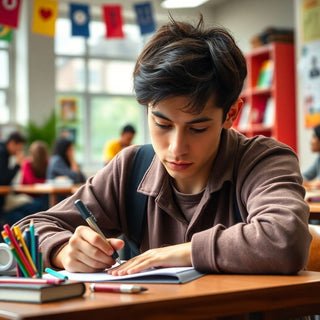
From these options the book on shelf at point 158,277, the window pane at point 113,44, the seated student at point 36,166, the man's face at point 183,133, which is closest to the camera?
the book on shelf at point 158,277

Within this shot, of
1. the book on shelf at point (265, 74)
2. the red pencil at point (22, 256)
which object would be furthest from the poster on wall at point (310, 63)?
the red pencil at point (22, 256)

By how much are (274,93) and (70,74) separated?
10.0 feet

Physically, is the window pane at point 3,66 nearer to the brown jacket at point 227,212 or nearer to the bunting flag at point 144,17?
the bunting flag at point 144,17

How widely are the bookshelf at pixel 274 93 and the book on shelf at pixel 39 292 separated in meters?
7.13

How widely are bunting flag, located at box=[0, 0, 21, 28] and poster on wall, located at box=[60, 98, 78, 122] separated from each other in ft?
10.8

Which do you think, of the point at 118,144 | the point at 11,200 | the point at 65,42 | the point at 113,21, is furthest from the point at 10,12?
the point at 65,42

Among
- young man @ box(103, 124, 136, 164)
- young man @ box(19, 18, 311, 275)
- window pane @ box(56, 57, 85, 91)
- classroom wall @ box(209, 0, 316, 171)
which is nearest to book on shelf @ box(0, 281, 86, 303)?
young man @ box(19, 18, 311, 275)

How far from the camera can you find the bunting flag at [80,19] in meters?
6.88

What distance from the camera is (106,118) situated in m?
9.55

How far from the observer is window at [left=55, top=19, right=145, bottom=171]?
9188mm

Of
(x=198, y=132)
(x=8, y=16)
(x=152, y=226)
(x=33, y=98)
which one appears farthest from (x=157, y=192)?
(x=33, y=98)

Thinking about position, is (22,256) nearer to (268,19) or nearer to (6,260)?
(6,260)

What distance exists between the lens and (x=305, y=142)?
7375 mm

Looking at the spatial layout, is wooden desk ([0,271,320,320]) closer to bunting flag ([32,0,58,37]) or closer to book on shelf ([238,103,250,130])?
bunting flag ([32,0,58,37])
